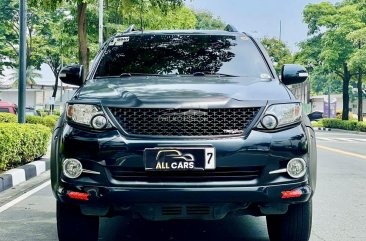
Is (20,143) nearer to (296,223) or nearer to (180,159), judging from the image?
(296,223)

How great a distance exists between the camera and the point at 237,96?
12.8 ft

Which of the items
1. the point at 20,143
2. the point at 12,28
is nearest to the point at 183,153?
the point at 20,143

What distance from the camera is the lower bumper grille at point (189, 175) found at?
3.72 m

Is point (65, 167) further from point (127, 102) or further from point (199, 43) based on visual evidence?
point (199, 43)

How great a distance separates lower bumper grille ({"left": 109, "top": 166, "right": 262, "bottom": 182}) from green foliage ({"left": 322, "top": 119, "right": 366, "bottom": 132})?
34.8m

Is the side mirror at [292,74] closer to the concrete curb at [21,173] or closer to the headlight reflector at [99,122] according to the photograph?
the headlight reflector at [99,122]

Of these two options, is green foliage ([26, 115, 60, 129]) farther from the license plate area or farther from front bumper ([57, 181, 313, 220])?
the license plate area

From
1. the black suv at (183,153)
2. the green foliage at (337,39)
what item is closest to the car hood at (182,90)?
the black suv at (183,153)

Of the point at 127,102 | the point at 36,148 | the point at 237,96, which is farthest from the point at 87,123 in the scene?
the point at 36,148

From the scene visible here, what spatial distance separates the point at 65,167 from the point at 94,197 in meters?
0.28

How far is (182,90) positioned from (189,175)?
1.94 feet

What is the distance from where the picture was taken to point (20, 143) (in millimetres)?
9500

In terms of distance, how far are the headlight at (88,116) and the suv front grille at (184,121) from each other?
10 centimetres

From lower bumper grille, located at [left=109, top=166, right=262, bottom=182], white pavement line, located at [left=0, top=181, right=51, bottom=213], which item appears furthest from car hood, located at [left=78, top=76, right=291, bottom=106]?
white pavement line, located at [left=0, top=181, right=51, bottom=213]
